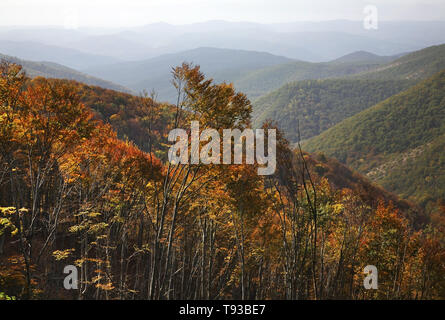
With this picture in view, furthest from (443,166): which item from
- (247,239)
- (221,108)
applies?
(221,108)

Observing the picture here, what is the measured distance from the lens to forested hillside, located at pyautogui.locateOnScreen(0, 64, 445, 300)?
13.8 metres

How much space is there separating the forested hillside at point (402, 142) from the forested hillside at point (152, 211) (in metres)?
83.7

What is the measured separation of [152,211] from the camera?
74.3 ft

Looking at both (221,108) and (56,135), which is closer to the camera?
(56,135)

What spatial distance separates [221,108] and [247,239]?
13305 millimetres

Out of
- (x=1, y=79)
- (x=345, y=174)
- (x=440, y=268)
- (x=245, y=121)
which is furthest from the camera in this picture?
(x=345, y=174)

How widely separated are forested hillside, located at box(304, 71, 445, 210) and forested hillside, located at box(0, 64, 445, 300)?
83695 mm

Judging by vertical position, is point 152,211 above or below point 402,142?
above

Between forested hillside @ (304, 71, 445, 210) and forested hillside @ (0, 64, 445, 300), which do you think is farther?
forested hillside @ (304, 71, 445, 210)

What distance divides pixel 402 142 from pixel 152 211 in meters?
139

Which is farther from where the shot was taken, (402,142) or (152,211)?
(402,142)
